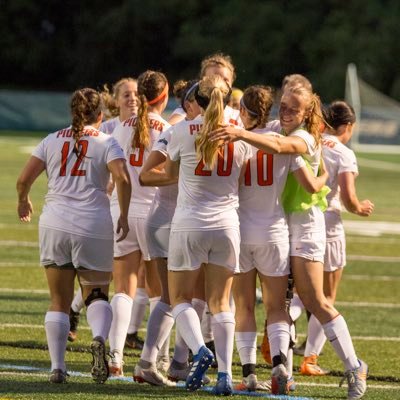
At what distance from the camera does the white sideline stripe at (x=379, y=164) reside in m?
38.9

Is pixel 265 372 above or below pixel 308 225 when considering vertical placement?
below

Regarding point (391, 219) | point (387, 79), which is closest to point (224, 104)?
point (391, 219)

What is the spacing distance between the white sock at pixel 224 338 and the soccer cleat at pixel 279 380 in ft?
1.00

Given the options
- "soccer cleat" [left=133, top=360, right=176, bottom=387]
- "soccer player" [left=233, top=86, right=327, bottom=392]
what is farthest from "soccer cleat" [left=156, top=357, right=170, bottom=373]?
"soccer player" [left=233, top=86, right=327, bottom=392]

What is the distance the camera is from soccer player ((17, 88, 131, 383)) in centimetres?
796

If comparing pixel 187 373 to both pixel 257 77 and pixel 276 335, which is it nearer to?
pixel 276 335

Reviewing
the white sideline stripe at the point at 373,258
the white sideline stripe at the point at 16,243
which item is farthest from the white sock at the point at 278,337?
the white sideline stripe at the point at 16,243

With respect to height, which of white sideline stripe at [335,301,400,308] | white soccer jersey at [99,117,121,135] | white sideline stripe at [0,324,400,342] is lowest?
white sideline stripe at [0,324,400,342]

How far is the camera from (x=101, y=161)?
317 inches

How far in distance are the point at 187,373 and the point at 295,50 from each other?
184ft

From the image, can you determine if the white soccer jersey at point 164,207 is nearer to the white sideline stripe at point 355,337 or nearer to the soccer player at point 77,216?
the soccer player at point 77,216

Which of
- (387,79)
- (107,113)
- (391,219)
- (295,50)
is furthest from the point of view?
(295,50)

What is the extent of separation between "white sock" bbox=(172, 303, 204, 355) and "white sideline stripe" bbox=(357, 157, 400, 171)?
30825mm

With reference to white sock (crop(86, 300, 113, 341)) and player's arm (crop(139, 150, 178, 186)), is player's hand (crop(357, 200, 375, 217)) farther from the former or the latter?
white sock (crop(86, 300, 113, 341))
